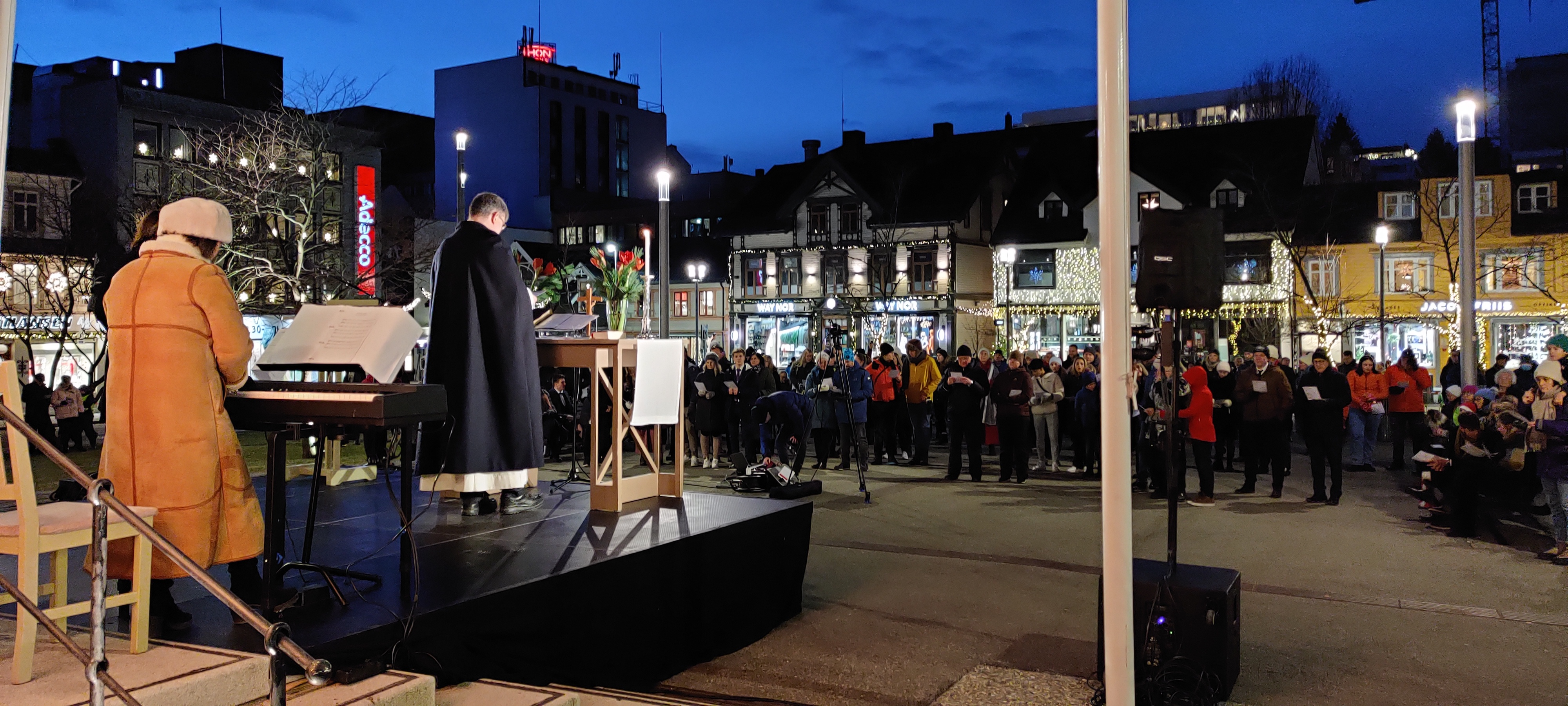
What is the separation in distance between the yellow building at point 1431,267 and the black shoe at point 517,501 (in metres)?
31.2

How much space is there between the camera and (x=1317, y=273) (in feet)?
123

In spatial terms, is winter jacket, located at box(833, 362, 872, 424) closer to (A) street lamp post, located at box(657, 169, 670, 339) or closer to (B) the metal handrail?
(A) street lamp post, located at box(657, 169, 670, 339)

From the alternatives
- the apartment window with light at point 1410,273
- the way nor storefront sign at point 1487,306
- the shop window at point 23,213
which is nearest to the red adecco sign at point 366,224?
the shop window at point 23,213

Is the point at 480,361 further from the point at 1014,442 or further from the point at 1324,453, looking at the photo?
the point at 1324,453

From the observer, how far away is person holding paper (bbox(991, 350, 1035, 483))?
1404cm

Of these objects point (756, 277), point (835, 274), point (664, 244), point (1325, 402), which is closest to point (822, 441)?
point (664, 244)

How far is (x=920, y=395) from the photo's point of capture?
16.9 m

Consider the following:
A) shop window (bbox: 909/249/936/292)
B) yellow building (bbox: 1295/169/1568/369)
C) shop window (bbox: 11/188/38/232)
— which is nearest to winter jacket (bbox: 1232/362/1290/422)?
yellow building (bbox: 1295/169/1568/369)

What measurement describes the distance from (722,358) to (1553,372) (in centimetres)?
1101

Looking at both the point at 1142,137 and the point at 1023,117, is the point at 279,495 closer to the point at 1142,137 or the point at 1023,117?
the point at 1142,137

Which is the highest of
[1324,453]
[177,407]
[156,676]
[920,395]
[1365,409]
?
[177,407]

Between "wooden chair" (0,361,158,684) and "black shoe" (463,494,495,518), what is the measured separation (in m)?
2.96

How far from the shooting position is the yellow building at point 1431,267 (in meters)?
34.6

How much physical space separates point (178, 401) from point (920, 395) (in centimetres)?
1326
